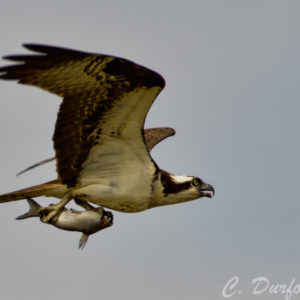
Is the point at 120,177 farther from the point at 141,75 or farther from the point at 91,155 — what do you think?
the point at 141,75

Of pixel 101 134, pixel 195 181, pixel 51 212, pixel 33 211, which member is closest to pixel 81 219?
pixel 51 212

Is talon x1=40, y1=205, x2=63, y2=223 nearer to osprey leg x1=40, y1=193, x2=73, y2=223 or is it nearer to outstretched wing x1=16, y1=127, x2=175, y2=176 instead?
osprey leg x1=40, y1=193, x2=73, y2=223

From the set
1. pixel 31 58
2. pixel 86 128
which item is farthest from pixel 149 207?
pixel 31 58

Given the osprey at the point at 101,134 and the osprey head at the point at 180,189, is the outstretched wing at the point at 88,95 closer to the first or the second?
the osprey at the point at 101,134

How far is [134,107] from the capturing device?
1602 centimetres

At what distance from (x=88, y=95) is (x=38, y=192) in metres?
1.60

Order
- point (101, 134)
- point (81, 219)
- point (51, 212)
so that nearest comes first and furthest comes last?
point (81, 219)
point (51, 212)
point (101, 134)

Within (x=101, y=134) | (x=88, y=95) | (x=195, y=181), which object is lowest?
(x=195, y=181)

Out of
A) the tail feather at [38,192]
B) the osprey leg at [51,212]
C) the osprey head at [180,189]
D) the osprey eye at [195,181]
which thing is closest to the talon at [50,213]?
the osprey leg at [51,212]

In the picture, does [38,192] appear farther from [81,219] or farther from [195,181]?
[195,181]

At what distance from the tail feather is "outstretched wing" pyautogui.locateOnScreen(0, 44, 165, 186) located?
0.44 feet

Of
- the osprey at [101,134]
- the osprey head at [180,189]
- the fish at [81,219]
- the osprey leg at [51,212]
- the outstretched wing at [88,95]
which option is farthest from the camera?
the osprey head at [180,189]

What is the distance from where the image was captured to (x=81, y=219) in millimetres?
16078

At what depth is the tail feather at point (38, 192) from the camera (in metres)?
16.4
